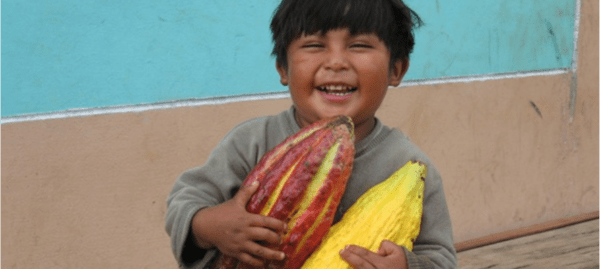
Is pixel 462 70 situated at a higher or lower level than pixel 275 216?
lower

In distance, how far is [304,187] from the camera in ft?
4.91

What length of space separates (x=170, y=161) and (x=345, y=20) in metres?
1.54

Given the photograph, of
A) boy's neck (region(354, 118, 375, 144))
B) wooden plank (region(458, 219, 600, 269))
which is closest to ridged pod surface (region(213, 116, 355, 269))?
boy's neck (region(354, 118, 375, 144))

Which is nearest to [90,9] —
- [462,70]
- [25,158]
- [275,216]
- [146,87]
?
[146,87]

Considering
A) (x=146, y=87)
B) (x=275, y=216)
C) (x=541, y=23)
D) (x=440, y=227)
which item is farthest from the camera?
(x=541, y=23)

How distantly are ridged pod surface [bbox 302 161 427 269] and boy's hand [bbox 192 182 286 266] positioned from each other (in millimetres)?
113

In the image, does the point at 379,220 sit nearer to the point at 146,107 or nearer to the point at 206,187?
the point at 206,187

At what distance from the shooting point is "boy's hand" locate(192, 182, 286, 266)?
147 centimetres

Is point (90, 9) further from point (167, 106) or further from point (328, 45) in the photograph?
point (328, 45)

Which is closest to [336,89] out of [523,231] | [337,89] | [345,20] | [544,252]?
[337,89]

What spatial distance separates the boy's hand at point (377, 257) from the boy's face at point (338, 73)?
348 mm

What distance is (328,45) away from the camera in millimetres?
1686

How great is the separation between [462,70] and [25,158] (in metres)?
2.37

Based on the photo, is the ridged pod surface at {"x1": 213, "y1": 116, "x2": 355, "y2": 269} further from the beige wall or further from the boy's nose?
the beige wall
